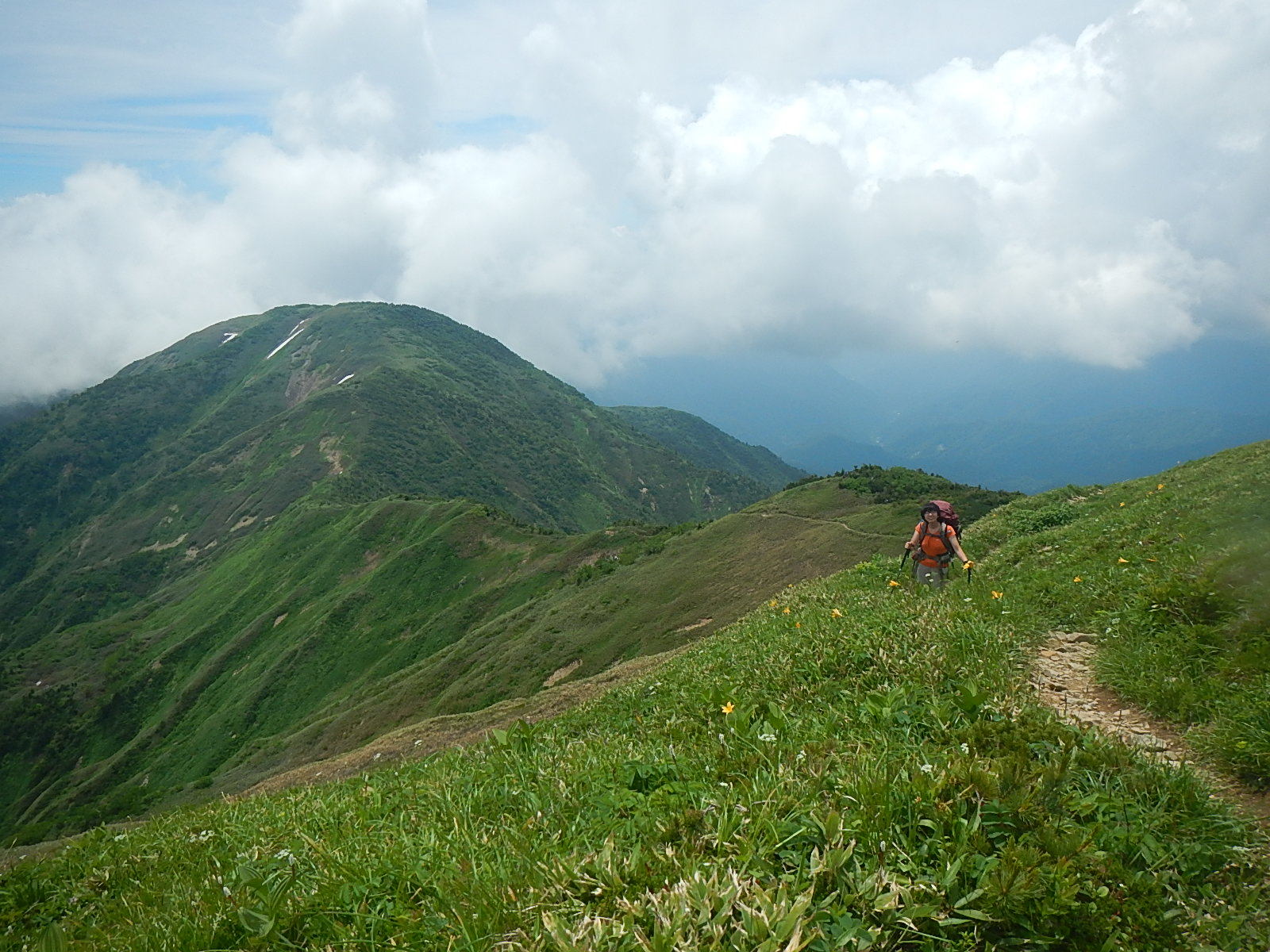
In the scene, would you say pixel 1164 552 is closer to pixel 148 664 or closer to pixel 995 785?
pixel 995 785

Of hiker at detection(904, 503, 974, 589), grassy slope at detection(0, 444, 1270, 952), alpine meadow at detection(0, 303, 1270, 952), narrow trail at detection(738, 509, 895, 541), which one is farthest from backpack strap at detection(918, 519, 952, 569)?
narrow trail at detection(738, 509, 895, 541)

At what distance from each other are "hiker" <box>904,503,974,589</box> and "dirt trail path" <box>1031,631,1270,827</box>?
12.1 ft

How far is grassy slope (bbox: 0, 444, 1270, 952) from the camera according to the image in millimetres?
2939

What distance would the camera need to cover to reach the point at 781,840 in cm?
340

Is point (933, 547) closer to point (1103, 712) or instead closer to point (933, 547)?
point (933, 547)

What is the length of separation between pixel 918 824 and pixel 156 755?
93.8 metres

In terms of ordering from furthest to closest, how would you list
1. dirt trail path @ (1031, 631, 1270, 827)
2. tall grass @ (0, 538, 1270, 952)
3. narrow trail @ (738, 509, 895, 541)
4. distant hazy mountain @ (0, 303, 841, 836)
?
distant hazy mountain @ (0, 303, 841, 836) → narrow trail @ (738, 509, 895, 541) → dirt trail path @ (1031, 631, 1270, 827) → tall grass @ (0, 538, 1270, 952)

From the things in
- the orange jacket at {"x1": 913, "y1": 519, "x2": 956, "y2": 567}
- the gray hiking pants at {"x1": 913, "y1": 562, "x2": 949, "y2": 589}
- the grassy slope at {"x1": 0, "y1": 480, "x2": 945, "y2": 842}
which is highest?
A: the orange jacket at {"x1": 913, "y1": 519, "x2": 956, "y2": 567}

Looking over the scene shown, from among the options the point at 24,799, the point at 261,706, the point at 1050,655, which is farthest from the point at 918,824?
the point at 24,799

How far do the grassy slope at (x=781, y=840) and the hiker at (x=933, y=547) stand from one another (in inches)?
162

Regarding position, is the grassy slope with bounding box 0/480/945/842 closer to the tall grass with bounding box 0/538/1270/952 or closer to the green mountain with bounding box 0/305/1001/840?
the green mountain with bounding box 0/305/1001/840

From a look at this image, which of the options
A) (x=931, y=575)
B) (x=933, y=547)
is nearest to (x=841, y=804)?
(x=931, y=575)

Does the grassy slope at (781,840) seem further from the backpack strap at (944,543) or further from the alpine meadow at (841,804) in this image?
the backpack strap at (944,543)

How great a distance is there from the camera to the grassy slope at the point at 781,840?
9.64 ft
